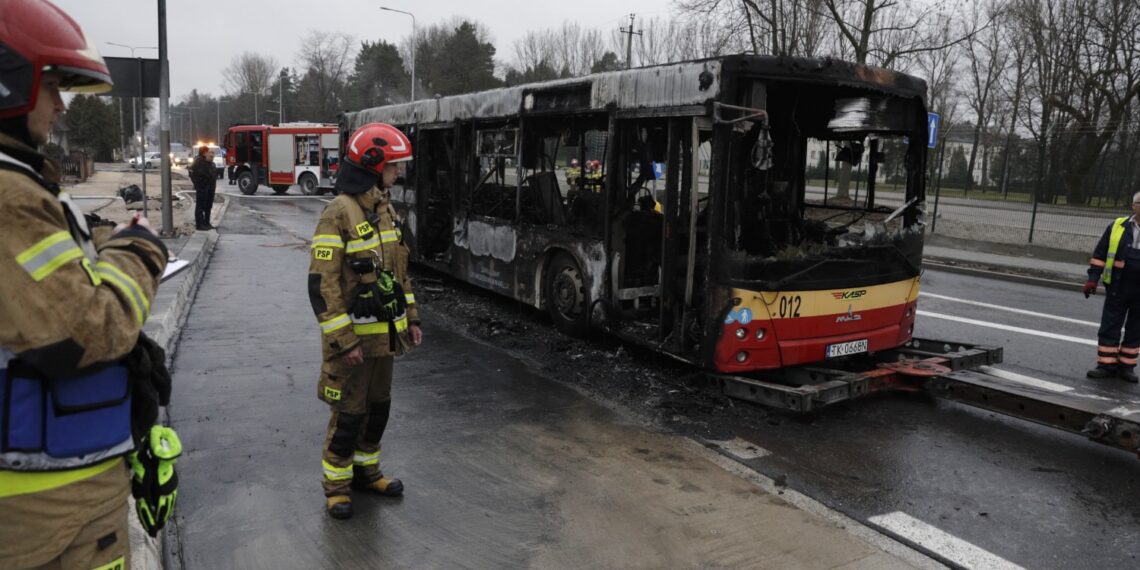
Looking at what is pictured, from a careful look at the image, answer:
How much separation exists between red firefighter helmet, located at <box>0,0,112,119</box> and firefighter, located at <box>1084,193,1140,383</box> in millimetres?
8445

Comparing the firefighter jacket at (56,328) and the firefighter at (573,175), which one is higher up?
the firefighter at (573,175)

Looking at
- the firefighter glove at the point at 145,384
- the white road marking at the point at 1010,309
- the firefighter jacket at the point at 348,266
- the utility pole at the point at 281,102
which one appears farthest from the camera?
the utility pole at the point at 281,102

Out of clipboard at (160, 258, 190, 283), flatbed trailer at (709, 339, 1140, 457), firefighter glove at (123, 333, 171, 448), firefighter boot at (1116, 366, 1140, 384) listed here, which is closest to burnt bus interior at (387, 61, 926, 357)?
flatbed trailer at (709, 339, 1140, 457)

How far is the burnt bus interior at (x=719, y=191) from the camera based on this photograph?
6.11 m

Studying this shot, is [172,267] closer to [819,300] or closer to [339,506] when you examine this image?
[339,506]

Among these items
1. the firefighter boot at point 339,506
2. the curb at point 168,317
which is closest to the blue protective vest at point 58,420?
the curb at point 168,317

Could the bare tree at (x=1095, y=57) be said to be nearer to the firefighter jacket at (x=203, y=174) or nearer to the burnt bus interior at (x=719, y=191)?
the burnt bus interior at (x=719, y=191)

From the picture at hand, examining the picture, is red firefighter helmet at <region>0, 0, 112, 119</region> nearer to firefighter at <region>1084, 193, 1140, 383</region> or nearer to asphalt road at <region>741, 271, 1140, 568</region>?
asphalt road at <region>741, 271, 1140, 568</region>

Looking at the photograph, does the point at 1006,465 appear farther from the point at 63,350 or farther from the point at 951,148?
the point at 951,148

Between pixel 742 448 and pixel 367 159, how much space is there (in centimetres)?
318

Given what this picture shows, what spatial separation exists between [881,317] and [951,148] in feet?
57.2

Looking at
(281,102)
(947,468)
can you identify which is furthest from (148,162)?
(947,468)

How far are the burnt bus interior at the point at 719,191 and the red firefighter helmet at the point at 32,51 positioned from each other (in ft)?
14.8

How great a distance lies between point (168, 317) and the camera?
8195mm
